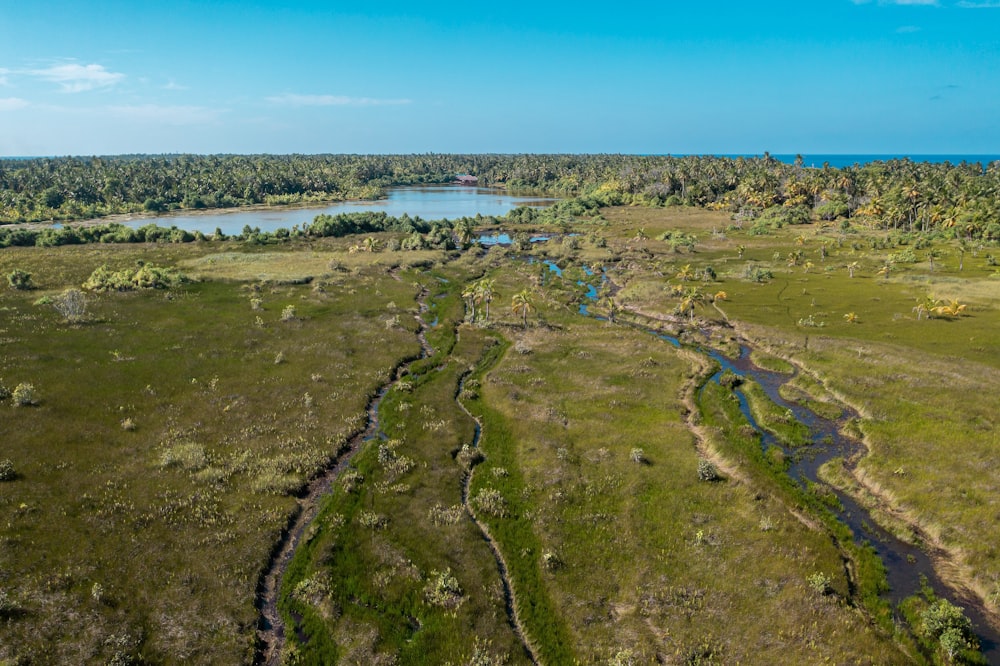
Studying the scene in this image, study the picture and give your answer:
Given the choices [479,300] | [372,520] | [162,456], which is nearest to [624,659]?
[372,520]

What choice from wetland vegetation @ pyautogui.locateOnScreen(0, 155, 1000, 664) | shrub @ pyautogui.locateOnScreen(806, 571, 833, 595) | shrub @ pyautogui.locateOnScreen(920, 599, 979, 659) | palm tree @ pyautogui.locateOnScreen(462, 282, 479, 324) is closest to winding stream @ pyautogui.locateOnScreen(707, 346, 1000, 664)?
wetland vegetation @ pyautogui.locateOnScreen(0, 155, 1000, 664)

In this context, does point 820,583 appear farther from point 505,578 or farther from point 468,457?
point 468,457

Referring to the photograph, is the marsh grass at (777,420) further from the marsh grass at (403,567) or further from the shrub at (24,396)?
the shrub at (24,396)

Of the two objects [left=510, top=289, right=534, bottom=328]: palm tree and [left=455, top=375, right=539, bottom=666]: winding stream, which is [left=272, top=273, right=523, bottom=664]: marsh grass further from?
[left=510, top=289, right=534, bottom=328]: palm tree

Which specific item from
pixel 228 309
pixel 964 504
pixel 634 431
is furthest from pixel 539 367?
pixel 228 309

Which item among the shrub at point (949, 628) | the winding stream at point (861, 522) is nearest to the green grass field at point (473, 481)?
the winding stream at point (861, 522)

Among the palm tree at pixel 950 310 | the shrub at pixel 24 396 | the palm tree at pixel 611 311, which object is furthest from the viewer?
the palm tree at pixel 611 311

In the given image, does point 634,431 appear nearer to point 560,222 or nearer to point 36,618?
point 36,618
